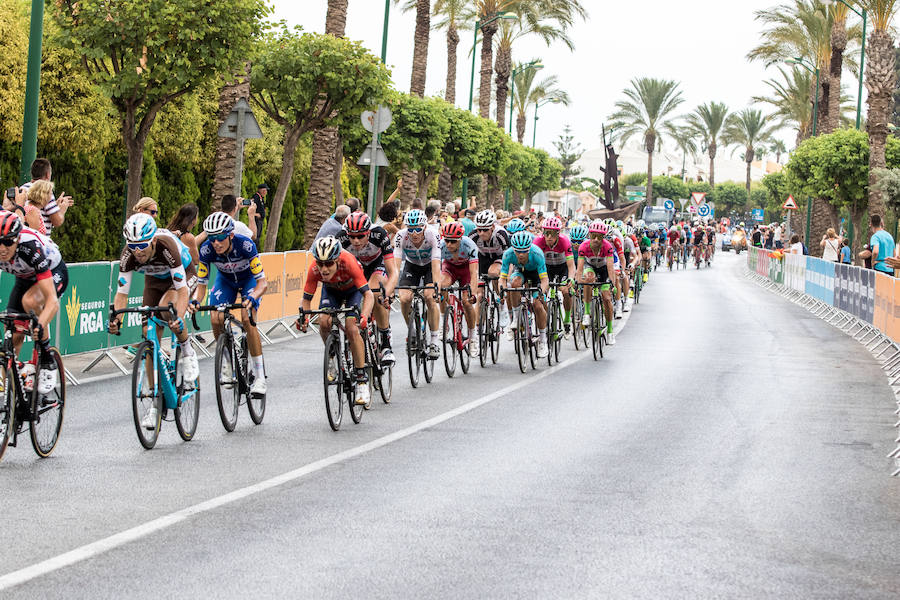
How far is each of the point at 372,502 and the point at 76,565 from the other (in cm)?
216

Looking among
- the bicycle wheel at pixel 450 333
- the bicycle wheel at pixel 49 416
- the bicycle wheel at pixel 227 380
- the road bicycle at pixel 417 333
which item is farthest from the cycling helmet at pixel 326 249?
the bicycle wheel at pixel 450 333

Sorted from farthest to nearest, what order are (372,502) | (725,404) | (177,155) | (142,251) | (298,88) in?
(177,155)
(298,88)
(725,404)
(142,251)
(372,502)

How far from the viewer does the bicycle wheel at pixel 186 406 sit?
31.7 feet

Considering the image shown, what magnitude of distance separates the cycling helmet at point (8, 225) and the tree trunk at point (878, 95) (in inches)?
1244

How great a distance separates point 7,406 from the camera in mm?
8570

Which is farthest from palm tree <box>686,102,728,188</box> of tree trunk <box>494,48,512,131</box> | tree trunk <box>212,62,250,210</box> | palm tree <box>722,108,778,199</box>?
tree trunk <box>212,62,250,210</box>

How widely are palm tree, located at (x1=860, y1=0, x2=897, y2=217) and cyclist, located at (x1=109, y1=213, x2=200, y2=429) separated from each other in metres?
30.2

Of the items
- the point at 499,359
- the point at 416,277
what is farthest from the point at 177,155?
the point at 416,277

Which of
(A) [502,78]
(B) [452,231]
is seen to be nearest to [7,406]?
(B) [452,231]

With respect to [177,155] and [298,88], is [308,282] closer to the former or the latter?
[298,88]

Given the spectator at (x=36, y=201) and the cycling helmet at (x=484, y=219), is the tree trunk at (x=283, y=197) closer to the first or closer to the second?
the cycling helmet at (x=484, y=219)

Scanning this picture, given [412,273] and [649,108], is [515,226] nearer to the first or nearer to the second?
[412,273]

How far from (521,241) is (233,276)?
5.62 metres

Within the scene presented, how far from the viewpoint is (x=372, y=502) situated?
25.7 feet
